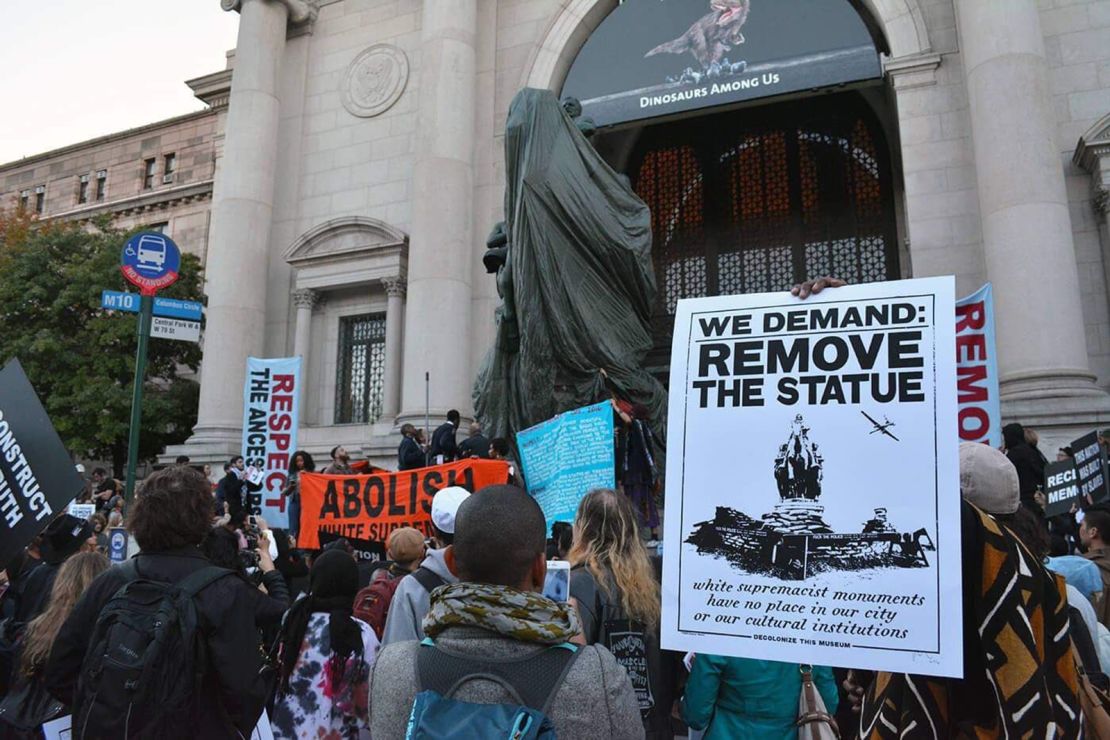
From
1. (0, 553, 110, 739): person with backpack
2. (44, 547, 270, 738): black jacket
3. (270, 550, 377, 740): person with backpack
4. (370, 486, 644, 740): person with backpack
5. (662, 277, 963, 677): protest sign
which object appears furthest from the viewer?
(270, 550, 377, 740): person with backpack

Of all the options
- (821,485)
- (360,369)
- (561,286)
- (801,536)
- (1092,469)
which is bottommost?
(801,536)

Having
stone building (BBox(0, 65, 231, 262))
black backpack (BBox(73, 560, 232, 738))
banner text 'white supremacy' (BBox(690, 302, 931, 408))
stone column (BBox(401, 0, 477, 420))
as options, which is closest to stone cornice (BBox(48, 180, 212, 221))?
stone building (BBox(0, 65, 231, 262))

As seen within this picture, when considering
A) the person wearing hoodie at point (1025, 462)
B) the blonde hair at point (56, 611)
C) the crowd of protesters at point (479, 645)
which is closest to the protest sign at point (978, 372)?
the person wearing hoodie at point (1025, 462)

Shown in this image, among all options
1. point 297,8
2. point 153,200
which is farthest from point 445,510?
point 153,200

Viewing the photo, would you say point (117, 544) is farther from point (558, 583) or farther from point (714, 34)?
point (714, 34)

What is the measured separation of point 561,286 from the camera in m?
7.12

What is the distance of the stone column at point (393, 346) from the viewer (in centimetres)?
1834

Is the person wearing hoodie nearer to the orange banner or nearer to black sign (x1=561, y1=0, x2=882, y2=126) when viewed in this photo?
the orange banner

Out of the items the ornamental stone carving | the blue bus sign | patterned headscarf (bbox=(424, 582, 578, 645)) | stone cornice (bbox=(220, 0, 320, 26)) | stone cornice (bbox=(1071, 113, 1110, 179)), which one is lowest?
patterned headscarf (bbox=(424, 582, 578, 645))

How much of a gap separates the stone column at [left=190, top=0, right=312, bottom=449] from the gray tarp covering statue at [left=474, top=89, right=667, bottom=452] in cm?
1284

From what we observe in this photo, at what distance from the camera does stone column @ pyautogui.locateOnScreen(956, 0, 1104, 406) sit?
12.9 m

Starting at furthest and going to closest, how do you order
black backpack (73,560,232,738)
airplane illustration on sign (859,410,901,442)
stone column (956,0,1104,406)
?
stone column (956,0,1104,406) → black backpack (73,560,232,738) → airplane illustration on sign (859,410,901,442)

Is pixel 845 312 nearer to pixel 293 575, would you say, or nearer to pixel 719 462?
pixel 719 462

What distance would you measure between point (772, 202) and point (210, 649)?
17.9 meters
